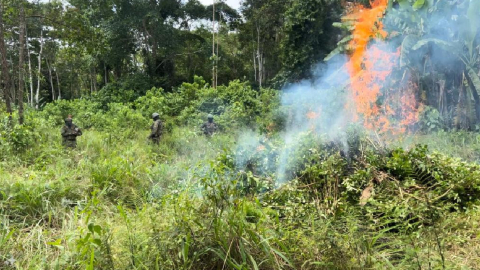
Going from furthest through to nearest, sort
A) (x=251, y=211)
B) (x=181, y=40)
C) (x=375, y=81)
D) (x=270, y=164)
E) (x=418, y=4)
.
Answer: (x=181, y=40)
(x=375, y=81)
(x=418, y=4)
(x=270, y=164)
(x=251, y=211)

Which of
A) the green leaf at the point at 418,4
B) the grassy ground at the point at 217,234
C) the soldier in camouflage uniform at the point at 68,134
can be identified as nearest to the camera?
the grassy ground at the point at 217,234

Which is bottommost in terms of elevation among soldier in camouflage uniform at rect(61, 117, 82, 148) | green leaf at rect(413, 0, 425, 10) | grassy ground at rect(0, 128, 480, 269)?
grassy ground at rect(0, 128, 480, 269)

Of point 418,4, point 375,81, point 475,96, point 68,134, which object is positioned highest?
point 418,4

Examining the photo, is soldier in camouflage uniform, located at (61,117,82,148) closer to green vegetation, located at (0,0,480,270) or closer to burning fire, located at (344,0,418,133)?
green vegetation, located at (0,0,480,270)

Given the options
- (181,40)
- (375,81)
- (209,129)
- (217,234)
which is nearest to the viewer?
(217,234)

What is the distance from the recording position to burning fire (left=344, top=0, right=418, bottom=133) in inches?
385

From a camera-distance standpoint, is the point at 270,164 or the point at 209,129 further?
the point at 209,129

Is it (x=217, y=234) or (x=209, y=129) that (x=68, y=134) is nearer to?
(x=209, y=129)

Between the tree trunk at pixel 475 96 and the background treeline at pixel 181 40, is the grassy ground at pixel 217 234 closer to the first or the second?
the tree trunk at pixel 475 96

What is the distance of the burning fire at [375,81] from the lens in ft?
32.1

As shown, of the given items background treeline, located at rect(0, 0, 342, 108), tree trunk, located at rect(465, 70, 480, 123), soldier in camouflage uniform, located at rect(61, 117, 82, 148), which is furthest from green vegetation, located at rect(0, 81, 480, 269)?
background treeline, located at rect(0, 0, 342, 108)

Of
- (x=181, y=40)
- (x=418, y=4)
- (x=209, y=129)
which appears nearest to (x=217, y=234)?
(x=209, y=129)

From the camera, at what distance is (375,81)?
10555mm

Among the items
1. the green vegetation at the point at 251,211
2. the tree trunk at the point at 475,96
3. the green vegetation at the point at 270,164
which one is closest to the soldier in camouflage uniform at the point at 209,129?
the green vegetation at the point at 270,164
